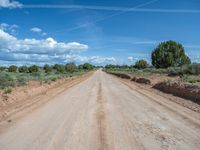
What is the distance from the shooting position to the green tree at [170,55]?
226 feet

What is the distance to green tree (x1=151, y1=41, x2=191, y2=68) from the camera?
6900cm

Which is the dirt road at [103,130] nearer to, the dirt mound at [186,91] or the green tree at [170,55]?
the dirt mound at [186,91]

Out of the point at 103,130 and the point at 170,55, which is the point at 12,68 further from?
the point at 103,130

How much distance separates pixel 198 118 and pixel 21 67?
102736 millimetres

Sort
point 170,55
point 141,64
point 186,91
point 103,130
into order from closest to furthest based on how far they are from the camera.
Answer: point 103,130, point 186,91, point 170,55, point 141,64

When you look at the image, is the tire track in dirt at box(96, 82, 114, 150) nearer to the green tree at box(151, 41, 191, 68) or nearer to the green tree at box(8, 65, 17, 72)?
the green tree at box(151, 41, 191, 68)

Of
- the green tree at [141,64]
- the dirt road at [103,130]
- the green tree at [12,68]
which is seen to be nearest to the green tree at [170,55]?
the green tree at [141,64]

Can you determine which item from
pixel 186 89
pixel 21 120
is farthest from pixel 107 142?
pixel 186 89

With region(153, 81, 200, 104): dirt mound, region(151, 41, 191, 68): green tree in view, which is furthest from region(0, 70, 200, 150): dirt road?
region(151, 41, 191, 68): green tree

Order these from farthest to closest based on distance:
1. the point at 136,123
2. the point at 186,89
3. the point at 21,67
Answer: the point at 21,67, the point at 186,89, the point at 136,123

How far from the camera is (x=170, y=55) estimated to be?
6844 centimetres

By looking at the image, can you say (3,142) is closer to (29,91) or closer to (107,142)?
(107,142)

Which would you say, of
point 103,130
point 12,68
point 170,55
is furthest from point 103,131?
point 12,68

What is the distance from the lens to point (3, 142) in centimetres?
A: 634
